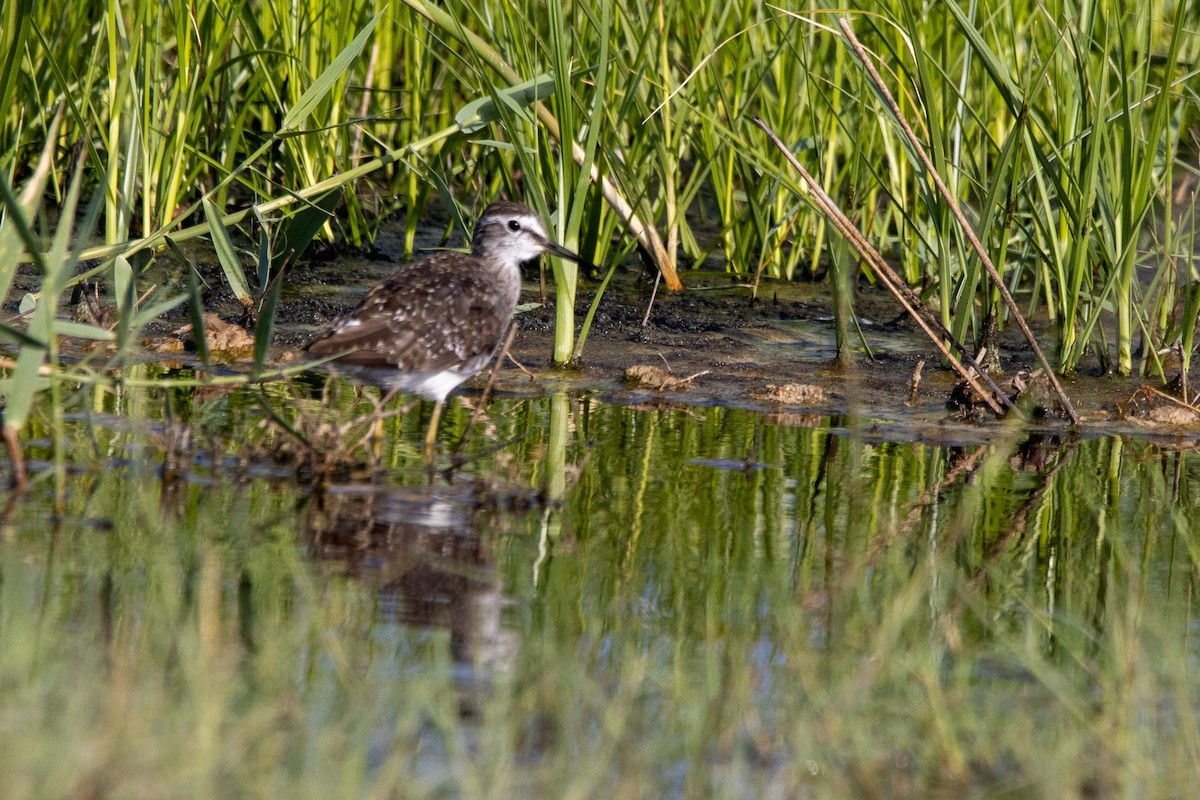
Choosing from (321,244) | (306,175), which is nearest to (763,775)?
(306,175)

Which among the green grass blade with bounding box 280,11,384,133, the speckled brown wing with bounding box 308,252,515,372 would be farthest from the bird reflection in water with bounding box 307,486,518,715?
the green grass blade with bounding box 280,11,384,133

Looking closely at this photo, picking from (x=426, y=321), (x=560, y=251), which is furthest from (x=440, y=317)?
(x=560, y=251)

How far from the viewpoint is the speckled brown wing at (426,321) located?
570cm

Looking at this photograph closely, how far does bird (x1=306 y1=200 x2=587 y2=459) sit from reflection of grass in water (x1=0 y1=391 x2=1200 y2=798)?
2.49ft

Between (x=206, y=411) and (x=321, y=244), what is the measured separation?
3.22 m

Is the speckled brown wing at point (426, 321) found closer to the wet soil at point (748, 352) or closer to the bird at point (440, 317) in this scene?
the bird at point (440, 317)

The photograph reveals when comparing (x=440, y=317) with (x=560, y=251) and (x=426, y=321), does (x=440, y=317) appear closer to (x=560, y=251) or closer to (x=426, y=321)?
(x=426, y=321)

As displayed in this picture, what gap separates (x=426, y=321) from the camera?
5.95 m

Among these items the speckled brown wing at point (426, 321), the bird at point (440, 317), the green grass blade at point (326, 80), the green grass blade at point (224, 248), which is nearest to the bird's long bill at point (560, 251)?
the bird at point (440, 317)

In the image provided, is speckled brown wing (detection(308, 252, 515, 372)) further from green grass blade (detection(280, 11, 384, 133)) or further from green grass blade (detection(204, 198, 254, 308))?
green grass blade (detection(280, 11, 384, 133))

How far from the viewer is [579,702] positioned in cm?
302

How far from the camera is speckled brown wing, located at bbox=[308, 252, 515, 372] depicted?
5703 millimetres

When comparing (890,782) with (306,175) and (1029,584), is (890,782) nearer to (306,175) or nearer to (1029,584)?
(1029,584)

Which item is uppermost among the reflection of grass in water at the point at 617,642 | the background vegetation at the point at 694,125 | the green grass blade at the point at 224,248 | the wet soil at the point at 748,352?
the background vegetation at the point at 694,125
